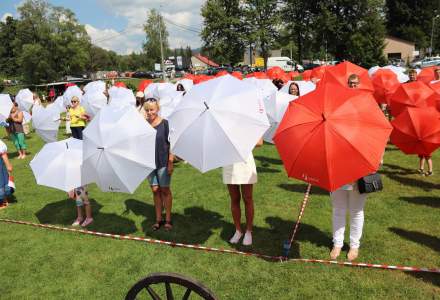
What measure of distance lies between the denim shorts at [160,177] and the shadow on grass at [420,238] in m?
3.89

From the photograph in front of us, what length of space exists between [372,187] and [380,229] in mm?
1854

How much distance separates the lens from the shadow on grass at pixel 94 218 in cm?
686

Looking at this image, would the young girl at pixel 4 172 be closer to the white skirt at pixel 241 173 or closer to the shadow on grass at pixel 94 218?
the shadow on grass at pixel 94 218

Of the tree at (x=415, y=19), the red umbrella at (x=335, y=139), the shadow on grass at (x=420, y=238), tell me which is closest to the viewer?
the red umbrella at (x=335, y=139)

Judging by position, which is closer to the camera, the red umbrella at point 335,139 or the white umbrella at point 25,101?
the red umbrella at point 335,139

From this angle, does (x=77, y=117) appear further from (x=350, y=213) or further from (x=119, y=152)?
(x=350, y=213)

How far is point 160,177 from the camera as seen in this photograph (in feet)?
19.7

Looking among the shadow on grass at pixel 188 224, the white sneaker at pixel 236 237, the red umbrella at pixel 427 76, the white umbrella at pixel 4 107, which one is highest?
the red umbrella at pixel 427 76

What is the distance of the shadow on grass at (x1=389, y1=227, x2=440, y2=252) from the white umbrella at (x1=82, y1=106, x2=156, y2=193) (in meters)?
4.14

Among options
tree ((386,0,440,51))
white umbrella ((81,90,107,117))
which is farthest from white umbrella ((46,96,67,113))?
tree ((386,0,440,51))

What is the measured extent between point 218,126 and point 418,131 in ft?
15.7

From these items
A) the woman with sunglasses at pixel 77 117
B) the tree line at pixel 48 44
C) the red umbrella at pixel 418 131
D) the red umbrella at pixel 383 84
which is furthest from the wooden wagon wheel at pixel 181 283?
the tree line at pixel 48 44

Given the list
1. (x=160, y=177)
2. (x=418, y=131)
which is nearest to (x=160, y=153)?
(x=160, y=177)

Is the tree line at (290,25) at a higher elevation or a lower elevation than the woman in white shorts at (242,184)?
higher
